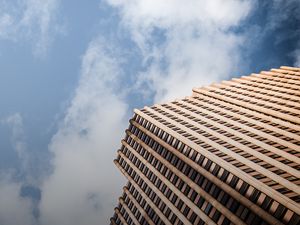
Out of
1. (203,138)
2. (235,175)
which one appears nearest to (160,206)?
(203,138)

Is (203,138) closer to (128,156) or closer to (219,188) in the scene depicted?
(219,188)

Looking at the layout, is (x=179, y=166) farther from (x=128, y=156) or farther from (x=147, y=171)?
(x=128, y=156)

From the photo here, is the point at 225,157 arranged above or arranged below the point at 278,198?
above

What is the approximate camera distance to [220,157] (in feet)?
224

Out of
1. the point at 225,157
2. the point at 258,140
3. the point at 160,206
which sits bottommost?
the point at 160,206

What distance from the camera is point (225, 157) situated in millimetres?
68250

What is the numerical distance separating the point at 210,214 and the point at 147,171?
1138 inches

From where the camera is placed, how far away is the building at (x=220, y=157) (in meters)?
57.2

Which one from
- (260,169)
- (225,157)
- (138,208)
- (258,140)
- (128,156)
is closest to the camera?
(260,169)

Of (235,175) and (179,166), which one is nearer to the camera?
(235,175)

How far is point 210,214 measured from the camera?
63.6 m

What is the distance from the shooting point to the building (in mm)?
57244

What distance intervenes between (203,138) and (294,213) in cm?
3097

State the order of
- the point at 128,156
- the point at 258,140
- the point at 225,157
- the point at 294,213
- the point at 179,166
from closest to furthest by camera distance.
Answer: the point at 294,213 → the point at 225,157 → the point at 258,140 → the point at 179,166 → the point at 128,156
